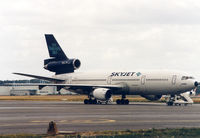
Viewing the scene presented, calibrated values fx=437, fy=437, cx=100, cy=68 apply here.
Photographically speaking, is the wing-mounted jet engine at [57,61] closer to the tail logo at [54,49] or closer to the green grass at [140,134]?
the tail logo at [54,49]

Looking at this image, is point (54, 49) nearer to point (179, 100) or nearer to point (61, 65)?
point (61, 65)

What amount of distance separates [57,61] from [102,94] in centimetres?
1417

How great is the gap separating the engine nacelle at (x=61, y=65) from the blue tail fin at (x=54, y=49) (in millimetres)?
785

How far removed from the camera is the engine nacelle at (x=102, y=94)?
55.9m

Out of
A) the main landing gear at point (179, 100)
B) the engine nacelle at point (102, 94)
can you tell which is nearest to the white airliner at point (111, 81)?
the engine nacelle at point (102, 94)

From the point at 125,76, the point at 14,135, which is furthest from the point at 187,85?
the point at 14,135

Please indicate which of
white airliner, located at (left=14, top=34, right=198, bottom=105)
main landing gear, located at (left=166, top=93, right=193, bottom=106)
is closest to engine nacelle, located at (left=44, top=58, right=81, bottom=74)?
white airliner, located at (left=14, top=34, right=198, bottom=105)

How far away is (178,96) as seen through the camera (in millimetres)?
59938

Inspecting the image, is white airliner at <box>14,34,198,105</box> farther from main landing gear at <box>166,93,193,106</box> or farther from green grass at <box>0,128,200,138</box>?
green grass at <box>0,128,200,138</box>

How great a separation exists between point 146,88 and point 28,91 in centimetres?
10392

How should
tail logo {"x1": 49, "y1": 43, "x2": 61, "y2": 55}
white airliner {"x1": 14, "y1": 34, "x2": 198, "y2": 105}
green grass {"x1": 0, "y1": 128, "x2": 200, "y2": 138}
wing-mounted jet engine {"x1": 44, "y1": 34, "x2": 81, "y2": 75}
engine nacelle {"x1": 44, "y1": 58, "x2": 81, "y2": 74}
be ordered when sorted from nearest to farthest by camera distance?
green grass {"x1": 0, "y1": 128, "x2": 200, "y2": 138} < white airliner {"x1": 14, "y1": 34, "x2": 198, "y2": 105} < engine nacelle {"x1": 44, "y1": 58, "x2": 81, "y2": 74} < wing-mounted jet engine {"x1": 44, "y1": 34, "x2": 81, "y2": 75} < tail logo {"x1": 49, "y1": 43, "x2": 61, "y2": 55}

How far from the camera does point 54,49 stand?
223 ft

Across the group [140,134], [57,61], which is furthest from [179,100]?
[140,134]

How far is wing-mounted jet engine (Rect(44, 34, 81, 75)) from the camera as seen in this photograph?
66312mm
